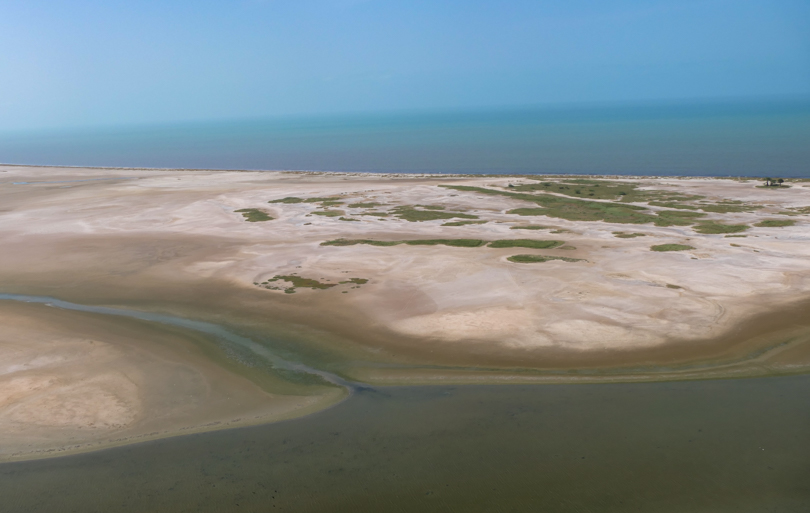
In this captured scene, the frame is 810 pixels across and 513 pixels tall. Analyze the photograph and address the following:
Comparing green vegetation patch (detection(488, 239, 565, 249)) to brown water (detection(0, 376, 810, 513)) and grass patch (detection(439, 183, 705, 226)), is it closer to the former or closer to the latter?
grass patch (detection(439, 183, 705, 226))

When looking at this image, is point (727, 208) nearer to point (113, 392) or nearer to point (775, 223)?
point (775, 223)

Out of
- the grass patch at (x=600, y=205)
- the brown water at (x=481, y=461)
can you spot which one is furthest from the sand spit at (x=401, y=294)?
the brown water at (x=481, y=461)

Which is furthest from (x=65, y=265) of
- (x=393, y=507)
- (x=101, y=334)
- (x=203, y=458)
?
(x=393, y=507)

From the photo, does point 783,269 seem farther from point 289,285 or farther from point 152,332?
point 152,332

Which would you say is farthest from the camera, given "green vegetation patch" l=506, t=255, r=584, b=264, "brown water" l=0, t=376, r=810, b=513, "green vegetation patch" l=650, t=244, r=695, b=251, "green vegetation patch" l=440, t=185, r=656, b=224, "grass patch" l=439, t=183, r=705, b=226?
"green vegetation patch" l=440, t=185, r=656, b=224

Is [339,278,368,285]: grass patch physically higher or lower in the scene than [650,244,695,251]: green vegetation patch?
lower

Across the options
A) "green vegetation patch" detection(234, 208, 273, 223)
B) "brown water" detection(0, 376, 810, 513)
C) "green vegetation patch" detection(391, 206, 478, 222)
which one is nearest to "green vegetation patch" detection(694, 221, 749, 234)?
"green vegetation patch" detection(391, 206, 478, 222)

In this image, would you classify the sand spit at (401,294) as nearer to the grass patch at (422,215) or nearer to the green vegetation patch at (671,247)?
the green vegetation patch at (671,247)
